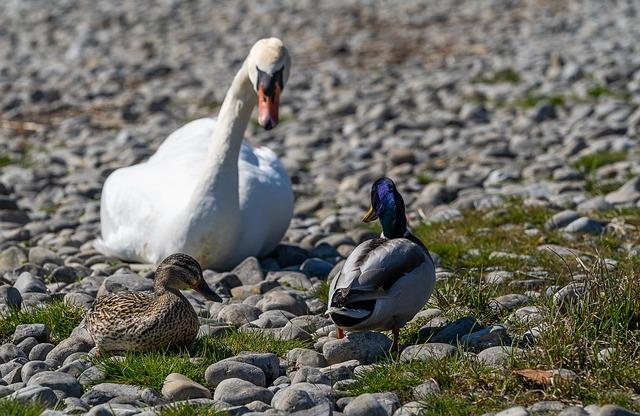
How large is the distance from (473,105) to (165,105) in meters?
4.36

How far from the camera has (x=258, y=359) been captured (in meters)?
5.44

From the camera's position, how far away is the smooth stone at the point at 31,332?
605 centimetres

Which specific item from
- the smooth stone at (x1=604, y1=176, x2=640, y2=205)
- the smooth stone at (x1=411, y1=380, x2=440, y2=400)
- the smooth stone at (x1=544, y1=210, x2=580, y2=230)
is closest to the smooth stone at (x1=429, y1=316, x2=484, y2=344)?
the smooth stone at (x1=411, y1=380, x2=440, y2=400)

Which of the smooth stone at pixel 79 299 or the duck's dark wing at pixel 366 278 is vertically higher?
the duck's dark wing at pixel 366 278

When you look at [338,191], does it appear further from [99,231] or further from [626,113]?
[626,113]

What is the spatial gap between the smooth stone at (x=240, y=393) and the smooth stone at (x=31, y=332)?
4.65ft

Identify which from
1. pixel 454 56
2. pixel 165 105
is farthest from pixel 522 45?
pixel 165 105

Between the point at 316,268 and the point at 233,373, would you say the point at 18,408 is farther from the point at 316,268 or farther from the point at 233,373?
the point at 316,268

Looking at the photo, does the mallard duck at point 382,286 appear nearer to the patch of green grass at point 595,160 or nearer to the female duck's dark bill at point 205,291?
the female duck's dark bill at point 205,291

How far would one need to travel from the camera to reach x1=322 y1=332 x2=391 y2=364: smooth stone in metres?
5.56

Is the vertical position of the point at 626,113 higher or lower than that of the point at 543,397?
lower

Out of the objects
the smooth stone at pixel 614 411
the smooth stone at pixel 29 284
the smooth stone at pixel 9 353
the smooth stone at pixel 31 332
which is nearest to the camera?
the smooth stone at pixel 614 411

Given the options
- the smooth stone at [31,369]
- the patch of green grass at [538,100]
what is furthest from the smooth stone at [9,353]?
the patch of green grass at [538,100]

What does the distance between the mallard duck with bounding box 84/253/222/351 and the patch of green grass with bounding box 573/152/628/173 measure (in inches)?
226
